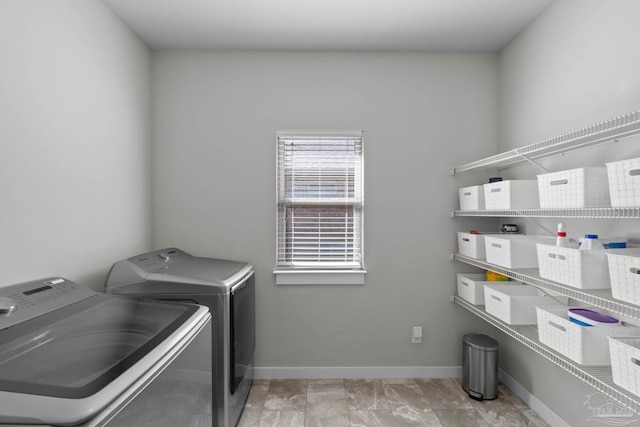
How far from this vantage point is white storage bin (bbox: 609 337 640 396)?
1187 millimetres

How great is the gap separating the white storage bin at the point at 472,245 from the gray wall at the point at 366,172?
17 cm

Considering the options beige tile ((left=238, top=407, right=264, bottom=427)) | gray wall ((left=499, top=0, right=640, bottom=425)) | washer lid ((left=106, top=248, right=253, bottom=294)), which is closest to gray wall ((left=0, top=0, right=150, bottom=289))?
washer lid ((left=106, top=248, right=253, bottom=294))

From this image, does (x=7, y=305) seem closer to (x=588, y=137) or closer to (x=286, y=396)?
(x=286, y=396)

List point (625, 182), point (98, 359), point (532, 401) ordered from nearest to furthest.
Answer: point (98, 359)
point (625, 182)
point (532, 401)

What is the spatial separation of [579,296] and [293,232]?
5.99 feet

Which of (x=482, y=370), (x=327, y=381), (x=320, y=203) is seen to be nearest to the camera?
(x=482, y=370)

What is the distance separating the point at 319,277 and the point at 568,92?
200 cm

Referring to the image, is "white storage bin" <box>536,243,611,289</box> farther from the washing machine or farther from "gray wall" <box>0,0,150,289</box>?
"gray wall" <box>0,0,150,289</box>

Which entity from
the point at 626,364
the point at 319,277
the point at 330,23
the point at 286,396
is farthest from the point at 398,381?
the point at 330,23

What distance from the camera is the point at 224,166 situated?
2.58 meters

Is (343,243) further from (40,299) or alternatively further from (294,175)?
(40,299)

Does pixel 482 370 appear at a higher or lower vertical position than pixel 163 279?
lower

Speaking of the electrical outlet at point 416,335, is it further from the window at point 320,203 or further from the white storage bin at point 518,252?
the white storage bin at point 518,252

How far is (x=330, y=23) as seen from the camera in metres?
2.21
